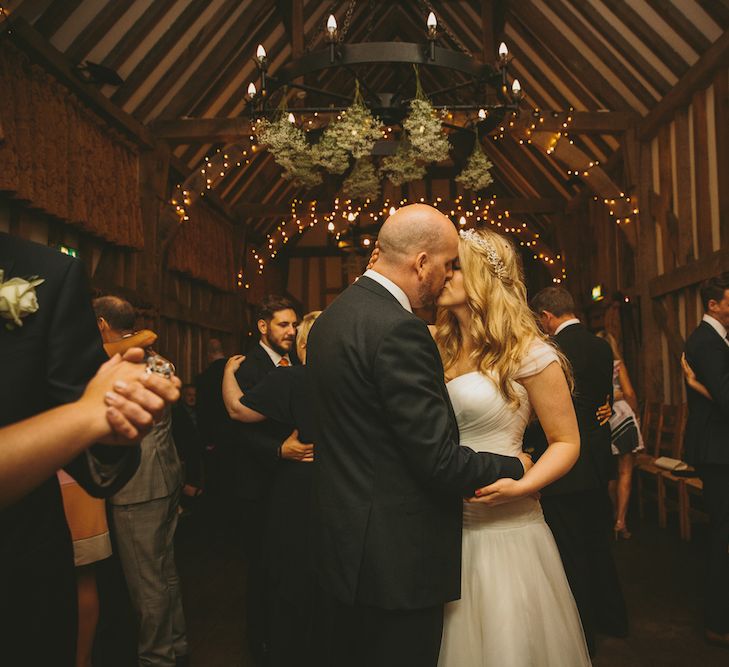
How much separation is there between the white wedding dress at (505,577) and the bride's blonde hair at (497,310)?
0.04 metres

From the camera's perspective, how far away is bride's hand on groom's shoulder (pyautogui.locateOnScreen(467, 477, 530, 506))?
71.3 inches

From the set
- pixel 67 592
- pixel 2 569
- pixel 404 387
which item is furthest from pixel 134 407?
pixel 404 387

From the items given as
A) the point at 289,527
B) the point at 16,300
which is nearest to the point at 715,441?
the point at 289,527

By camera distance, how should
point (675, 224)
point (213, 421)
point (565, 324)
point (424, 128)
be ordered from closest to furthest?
1. point (565, 324)
2. point (424, 128)
3. point (213, 421)
4. point (675, 224)

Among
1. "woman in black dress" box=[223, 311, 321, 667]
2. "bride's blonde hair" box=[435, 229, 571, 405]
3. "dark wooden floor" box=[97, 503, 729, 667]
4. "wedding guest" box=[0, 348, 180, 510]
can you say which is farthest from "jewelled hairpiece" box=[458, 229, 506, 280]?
"dark wooden floor" box=[97, 503, 729, 667]

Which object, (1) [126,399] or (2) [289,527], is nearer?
(1) [126,399]

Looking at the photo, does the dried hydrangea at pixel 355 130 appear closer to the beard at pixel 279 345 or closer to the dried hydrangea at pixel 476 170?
the dried hydrangea at pixel 476 170

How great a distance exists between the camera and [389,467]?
1.76 m

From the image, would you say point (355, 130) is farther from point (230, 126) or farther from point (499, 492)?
point (230, 126)

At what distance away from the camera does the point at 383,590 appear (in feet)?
5.60

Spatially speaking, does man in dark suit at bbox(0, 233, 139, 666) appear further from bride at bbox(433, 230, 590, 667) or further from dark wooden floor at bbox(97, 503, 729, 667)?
dark wooden floor at bbox(97, 503, 729, 667)

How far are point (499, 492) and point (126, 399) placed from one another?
1.18 metres

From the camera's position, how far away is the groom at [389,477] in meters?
1.70

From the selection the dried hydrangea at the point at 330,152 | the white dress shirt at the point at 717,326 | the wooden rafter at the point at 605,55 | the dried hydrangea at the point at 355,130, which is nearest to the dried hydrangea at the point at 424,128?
the dried hydrangea at the point at 355,130
